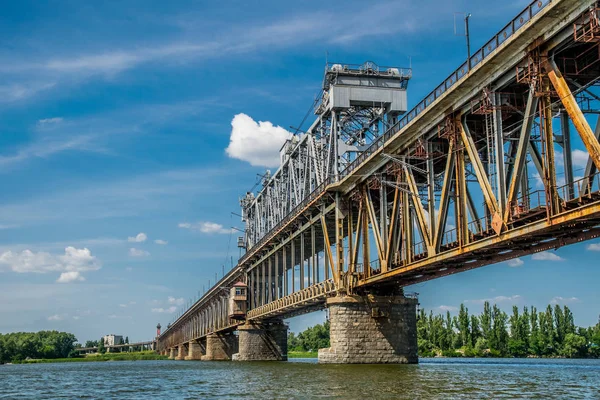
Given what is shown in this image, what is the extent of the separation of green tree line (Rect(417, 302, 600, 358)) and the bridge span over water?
184 ft

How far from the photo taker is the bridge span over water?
1251 inches

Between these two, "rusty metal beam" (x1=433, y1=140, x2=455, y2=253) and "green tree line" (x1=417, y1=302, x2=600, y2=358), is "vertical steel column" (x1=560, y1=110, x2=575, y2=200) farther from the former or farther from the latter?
"green tree line" (x1=417, y1=302, x2=600, y2=358)

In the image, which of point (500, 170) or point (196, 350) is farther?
point (196, 350)

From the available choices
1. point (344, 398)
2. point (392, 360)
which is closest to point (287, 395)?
point (344, 398)

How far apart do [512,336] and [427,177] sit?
4138 inches

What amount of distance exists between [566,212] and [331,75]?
47303mm

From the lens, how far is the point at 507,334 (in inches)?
5600

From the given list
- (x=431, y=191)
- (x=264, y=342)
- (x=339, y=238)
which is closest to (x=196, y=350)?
(x=264, y=342)

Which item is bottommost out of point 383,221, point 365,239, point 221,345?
point 221,345

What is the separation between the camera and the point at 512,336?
142375 mm

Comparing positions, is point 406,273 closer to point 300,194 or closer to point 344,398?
point 344,398

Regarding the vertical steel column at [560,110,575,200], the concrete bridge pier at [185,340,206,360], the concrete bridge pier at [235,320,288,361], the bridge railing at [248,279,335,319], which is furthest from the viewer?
the concrete bridge pier at [185,340,206,360]

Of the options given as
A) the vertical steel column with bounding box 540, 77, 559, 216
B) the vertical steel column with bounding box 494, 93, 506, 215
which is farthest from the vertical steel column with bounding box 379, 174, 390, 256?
the vertical steel column with bounding box 540, 77, 559, 216

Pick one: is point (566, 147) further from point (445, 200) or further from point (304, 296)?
point (304, 296)
